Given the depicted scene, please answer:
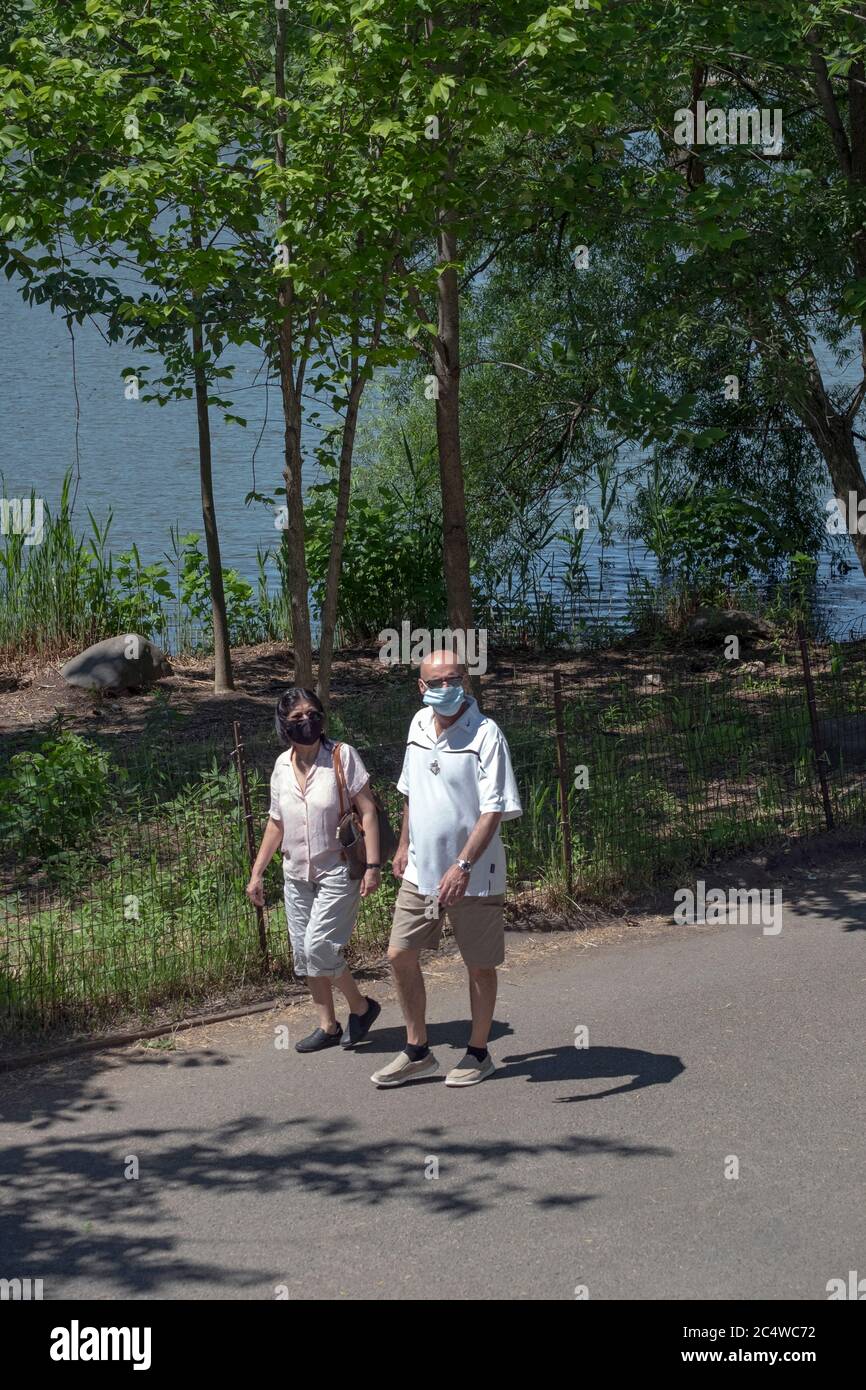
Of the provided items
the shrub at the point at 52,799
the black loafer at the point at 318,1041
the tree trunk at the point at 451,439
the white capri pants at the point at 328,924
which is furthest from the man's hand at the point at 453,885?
the tree trunk at the point at 451,439

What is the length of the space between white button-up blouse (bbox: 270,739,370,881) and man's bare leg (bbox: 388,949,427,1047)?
1.84 ft

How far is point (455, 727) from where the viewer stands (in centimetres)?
681

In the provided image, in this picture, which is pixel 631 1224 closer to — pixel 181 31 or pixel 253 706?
pixel 181 31

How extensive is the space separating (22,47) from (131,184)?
42.3 inches

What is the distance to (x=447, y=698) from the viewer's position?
6730 millimetres

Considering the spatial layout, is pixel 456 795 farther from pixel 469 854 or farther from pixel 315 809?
pixel 315 809

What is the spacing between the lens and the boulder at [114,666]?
14969mm

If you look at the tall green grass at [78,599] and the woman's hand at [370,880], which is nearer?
the woman's hand at [370,880]

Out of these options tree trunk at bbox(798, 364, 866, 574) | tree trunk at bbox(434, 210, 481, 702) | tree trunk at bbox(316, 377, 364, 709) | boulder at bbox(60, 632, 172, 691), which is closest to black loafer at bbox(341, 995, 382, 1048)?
tree trunk at bbox(316, 377, 364, 709)

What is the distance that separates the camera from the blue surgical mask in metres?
6.73

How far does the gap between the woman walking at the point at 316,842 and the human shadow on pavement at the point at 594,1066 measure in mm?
815

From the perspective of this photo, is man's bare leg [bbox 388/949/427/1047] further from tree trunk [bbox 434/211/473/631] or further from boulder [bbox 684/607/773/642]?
boulder [bbox 684/607/773/642]

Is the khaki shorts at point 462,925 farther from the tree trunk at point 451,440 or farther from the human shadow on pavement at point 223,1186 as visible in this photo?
the tree trunk at point 451,440

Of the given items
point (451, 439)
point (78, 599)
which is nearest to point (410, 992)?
point (451, 439)
